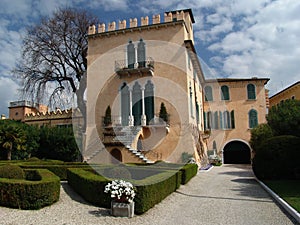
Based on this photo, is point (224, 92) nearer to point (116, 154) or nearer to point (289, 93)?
point (289, 93)

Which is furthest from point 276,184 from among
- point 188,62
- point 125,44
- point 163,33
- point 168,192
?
point 125,44

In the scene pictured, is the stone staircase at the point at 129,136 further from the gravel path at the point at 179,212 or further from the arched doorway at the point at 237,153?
the arched doorway at the point at 237,153

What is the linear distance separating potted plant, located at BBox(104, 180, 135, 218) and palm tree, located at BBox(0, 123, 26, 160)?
14524 millimetres

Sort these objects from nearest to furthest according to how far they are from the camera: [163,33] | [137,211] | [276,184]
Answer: [137,211]
[276,184]
[163,33]

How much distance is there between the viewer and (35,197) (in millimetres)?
8266

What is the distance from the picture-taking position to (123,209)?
7637mm

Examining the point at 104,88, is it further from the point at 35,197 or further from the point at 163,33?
the point at 35,197

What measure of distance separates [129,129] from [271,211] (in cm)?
1330

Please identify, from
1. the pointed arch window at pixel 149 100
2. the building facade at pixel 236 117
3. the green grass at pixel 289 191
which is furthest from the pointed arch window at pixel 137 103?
the green grass at pixel 289 191

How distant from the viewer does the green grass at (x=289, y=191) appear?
28.0ft

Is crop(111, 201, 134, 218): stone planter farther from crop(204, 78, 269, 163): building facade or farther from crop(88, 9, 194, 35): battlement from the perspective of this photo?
crop(204, 78, 269, 163): building facade

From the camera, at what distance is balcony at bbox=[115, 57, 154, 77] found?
21500 mm


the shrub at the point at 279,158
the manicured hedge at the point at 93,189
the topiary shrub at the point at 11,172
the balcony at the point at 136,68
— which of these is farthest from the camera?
the balcony at the point at 136,68

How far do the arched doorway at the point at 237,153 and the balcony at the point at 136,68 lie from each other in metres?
14.7
